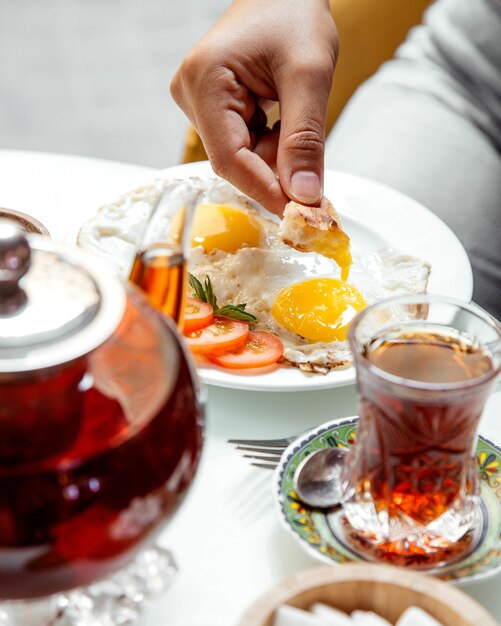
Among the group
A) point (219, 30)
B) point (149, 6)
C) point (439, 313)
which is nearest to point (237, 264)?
point (219, 30)

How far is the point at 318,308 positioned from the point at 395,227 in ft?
1.00

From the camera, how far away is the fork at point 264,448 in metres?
1.01

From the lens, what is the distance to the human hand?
1348 millimetres

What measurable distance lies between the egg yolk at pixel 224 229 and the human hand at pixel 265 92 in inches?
3.8

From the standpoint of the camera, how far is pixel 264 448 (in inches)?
40.4

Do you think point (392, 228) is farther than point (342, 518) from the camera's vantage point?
Yes

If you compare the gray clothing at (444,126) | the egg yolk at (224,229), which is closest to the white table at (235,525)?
the egg yolk at (224,229)

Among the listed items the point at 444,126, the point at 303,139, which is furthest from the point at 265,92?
the point at 444,126

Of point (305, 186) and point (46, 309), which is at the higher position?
point (46, 309)

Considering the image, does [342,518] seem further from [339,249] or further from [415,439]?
[339,249]

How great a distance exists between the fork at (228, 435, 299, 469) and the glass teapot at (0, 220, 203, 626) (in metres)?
0.27

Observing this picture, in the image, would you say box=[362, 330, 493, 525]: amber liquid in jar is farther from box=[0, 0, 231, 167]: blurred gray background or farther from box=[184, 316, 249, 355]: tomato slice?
box=[0, 0, 231, 167]: blurred gray background

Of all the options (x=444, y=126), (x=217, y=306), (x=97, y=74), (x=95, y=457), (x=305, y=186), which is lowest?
(x=97, y=74)

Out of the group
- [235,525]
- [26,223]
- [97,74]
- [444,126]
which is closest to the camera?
[235,525]
